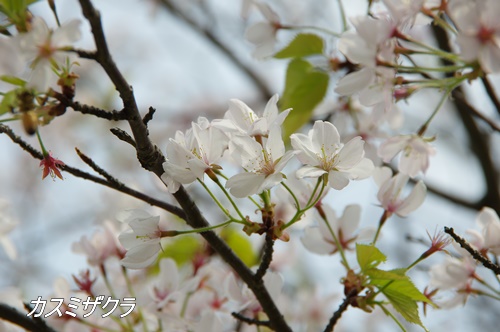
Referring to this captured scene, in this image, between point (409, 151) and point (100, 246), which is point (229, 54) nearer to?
point (100, 246)

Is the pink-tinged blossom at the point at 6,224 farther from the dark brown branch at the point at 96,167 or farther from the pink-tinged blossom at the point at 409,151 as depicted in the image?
the pink-tinged blossom at the point at 409,151

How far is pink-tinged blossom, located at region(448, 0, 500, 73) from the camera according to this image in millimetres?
843

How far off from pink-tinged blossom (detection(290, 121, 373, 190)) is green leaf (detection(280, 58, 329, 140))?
438 millimetres

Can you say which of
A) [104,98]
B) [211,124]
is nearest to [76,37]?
[211,124]

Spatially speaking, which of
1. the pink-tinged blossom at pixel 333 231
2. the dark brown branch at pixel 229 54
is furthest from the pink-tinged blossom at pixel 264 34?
the dark brown branch at pixel 229 54

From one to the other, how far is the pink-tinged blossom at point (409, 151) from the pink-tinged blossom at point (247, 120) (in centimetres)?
23

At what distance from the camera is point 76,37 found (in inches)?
36.2

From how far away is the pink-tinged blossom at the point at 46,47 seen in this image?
895mm

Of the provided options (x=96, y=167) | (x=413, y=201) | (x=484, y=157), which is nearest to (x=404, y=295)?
(x=413, y=201)

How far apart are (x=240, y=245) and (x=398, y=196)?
29.4 inches

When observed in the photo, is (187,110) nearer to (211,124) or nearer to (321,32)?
(321,32)

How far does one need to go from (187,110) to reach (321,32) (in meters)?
3.69

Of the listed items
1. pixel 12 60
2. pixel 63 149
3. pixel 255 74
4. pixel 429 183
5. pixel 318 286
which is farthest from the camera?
pixel 63 149

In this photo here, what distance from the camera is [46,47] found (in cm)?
92
